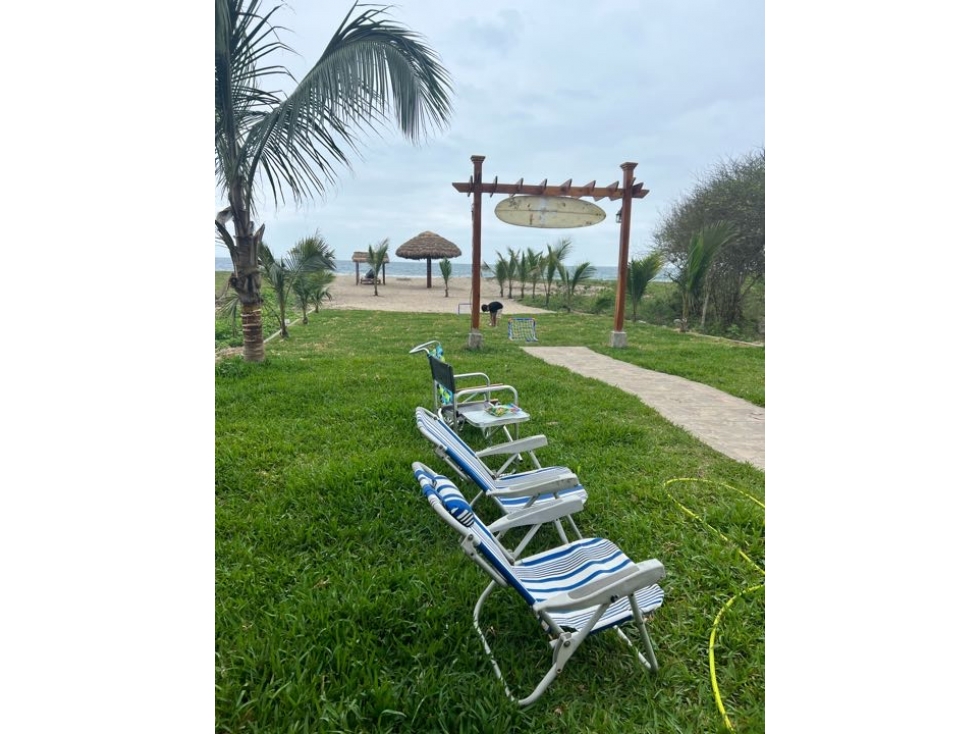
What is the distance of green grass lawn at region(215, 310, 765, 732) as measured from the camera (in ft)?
6.32

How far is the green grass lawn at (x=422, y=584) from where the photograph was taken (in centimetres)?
193

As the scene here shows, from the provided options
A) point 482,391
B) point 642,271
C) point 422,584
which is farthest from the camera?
point 642,271

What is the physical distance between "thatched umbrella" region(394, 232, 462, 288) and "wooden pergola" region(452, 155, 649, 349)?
21473mm

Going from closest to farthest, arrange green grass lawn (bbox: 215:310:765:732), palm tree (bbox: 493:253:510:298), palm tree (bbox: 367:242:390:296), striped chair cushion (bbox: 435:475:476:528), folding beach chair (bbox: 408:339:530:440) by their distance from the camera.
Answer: green grass lawn (bbox: 215:310:765:732) < striped chair cushion (bbox: 435:475:476:528) < folding beach chair (bbox: 408:339:530:440) < palm tree (bbox: 493:253:510:298) < palm tree (bbox: 367:242:390:296)

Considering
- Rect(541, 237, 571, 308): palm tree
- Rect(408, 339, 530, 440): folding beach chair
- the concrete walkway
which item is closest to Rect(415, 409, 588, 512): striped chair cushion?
Rect(408, 339, 530, 440): folding beach chair

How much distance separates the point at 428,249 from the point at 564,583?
99.6 ft

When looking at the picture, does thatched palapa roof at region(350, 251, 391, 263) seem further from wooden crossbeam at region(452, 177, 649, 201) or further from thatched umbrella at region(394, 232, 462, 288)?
wooden crossbeam at region(452, 177, 649, 201)

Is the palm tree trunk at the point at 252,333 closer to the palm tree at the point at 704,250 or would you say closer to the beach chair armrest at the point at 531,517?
the beach chair armrest at the point at 531,517

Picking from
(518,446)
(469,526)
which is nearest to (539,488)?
(518,446)

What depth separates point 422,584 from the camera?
2555 mm

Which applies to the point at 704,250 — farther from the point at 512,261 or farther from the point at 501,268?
the point at 501,268

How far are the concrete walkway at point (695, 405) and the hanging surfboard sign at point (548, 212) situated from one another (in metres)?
2.66
